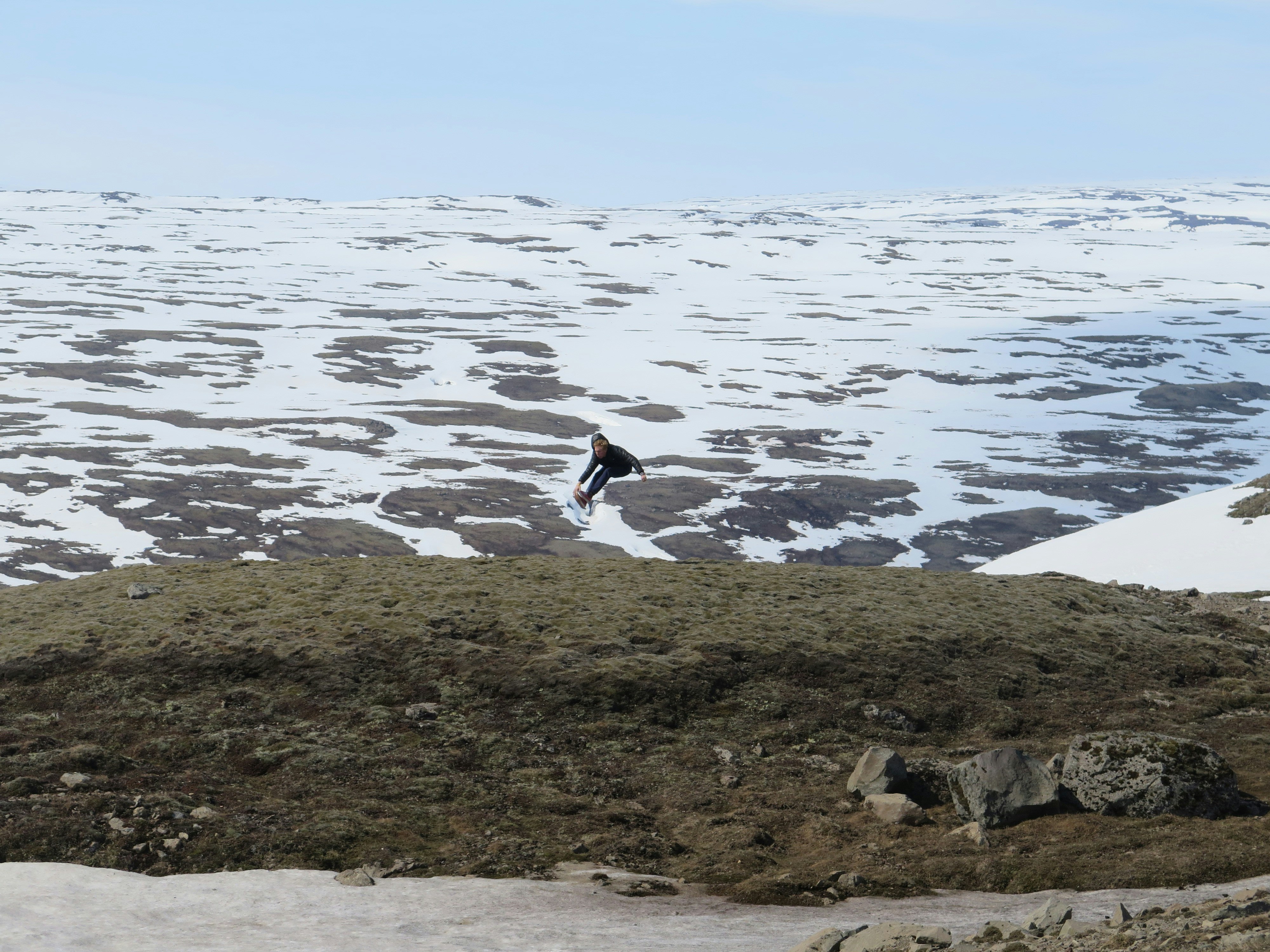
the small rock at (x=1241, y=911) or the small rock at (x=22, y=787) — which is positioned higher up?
the small rock at (x=1241, y=911)

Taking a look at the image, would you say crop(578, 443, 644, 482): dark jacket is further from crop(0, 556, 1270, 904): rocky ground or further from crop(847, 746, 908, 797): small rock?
crop(847, 746, 908, 797): small rock

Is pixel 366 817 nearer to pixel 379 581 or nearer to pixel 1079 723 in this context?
pixel 379 581

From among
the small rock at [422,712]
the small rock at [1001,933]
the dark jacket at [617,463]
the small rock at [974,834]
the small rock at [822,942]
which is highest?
the dark jacket at [617,463]

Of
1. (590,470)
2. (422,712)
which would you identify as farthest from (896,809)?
(590,470)

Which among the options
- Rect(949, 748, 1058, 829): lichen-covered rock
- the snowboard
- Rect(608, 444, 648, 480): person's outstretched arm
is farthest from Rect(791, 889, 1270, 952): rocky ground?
the snowboard

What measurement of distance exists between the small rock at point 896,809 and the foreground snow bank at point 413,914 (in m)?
2.63

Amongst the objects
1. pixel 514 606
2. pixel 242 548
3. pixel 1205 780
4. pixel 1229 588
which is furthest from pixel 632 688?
pixel 242 548

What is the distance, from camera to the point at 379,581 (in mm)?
30125

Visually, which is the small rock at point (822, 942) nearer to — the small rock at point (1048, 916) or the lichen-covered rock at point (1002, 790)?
the small rock at point (1048, 916)

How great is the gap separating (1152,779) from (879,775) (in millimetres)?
4428

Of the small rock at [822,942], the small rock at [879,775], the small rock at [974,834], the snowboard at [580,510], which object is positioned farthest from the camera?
the snowboard at [580,510]

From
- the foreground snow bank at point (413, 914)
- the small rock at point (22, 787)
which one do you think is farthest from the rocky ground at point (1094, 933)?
the small rock at point (22, 787)

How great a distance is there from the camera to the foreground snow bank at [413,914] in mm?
12523

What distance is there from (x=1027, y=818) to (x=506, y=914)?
28.9 ft
